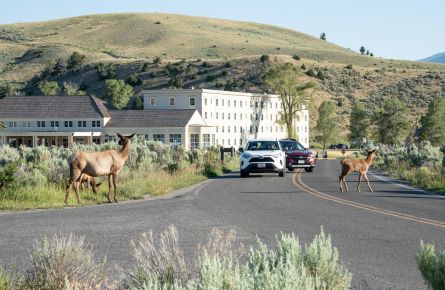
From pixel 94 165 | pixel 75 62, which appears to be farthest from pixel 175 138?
pixel 75 62

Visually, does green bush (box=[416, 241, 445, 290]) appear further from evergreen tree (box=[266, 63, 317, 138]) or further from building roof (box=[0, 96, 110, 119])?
evergreen tree (box=[266, 63, 317, 138])

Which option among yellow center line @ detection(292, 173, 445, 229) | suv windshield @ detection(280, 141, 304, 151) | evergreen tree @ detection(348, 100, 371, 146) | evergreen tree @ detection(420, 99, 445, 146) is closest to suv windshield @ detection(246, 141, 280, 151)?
suv windshield @ detection(280, 141, 304, 151)

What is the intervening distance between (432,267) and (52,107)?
8774cm

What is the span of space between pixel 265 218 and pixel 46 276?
967 cm

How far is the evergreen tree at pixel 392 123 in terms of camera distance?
91688 mm

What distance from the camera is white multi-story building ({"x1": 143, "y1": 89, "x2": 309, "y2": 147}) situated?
97.5 meters

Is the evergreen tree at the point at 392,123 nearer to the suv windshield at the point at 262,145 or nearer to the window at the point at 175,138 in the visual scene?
the window at the point at 175,138

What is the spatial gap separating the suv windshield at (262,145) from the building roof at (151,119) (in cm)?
4880

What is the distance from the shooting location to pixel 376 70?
142m

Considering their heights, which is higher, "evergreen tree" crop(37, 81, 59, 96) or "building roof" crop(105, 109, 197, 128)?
"evergreen tree" crop(37, 81, 59, 96)

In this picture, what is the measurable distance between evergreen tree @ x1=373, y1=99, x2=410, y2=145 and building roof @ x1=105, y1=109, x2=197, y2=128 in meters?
23.9

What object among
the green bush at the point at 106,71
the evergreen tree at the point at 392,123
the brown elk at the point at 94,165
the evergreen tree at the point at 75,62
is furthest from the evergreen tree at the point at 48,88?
the brown elk at the point at 94,165

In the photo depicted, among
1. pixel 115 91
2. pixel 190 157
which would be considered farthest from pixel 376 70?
pixel 190 157

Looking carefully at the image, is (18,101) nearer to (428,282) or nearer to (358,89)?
(358,89)
